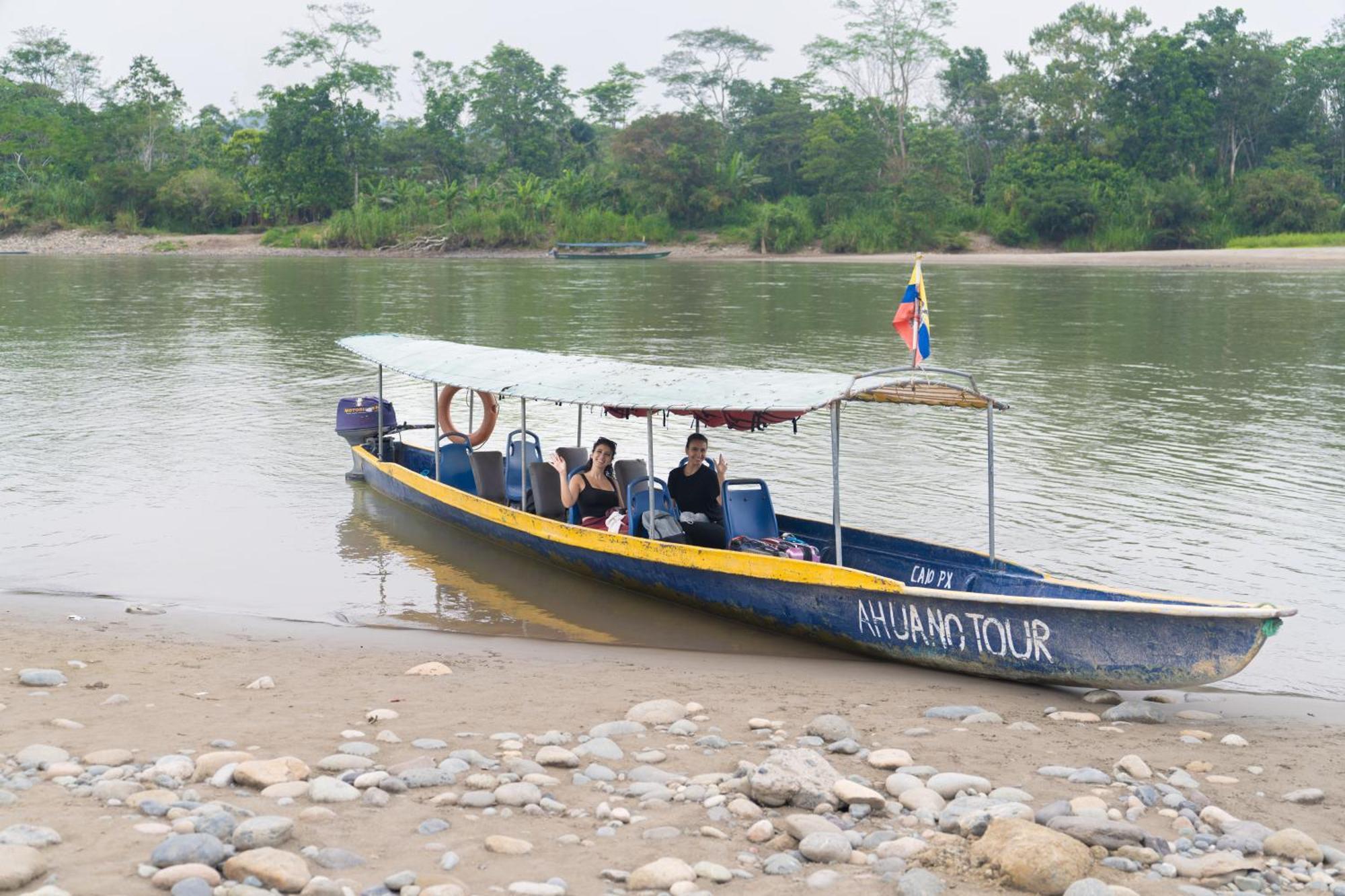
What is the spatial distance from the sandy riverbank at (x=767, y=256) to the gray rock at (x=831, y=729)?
45973 mm

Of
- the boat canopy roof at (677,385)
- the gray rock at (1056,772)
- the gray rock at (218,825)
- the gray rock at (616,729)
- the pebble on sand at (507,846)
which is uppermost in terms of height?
the boat canopy roof at (677,385)

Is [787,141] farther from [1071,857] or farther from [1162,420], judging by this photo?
[1071,857]

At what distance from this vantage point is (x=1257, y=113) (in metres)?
61.6

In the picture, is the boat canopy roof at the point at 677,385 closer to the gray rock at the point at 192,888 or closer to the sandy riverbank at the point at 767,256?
the gray rock at the point at 192,888

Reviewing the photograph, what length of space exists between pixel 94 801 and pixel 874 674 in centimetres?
490

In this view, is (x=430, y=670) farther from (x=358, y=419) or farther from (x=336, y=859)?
(x=358, y=419)

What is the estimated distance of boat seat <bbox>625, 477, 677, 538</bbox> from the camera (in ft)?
35.0

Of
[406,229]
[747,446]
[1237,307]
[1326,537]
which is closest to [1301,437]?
[1326,537]

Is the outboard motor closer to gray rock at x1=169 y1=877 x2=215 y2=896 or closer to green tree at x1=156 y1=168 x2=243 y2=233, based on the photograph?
gray rock at x1=169 y1=877 x2=215 y2=896

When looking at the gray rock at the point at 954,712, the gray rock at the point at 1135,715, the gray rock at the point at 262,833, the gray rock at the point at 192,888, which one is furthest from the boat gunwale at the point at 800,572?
the gray rock at the point at 192,888

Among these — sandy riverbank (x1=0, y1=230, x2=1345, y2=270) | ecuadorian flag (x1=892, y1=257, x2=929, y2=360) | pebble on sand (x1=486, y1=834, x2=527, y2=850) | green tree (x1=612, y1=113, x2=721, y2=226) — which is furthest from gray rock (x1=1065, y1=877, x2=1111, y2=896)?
green tree (x1=612, y1=113, x2=721, y2=226)

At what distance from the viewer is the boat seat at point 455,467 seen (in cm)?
1360

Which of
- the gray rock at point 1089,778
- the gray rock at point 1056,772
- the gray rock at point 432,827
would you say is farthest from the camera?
the gray rock at point 1056,772

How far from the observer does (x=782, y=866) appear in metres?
5.27
